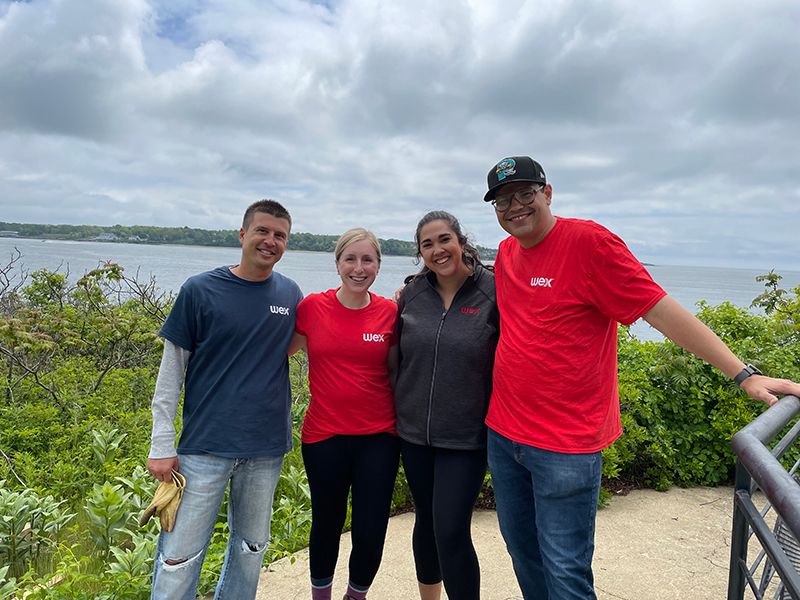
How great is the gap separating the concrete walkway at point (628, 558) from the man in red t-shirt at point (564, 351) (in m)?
1.31

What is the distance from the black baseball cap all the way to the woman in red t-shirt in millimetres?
833

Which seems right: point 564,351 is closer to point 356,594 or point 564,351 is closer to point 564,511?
point 564,511

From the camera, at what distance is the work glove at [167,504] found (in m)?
2.43

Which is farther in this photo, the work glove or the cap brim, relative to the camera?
the work glove

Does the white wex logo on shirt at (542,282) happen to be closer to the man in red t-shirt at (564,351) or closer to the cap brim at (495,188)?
the man in red t-shirt at (564,351)

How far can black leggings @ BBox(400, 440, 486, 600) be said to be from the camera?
2604 mm

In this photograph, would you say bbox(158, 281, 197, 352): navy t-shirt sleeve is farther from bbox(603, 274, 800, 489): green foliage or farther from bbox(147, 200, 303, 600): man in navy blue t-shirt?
bbox(603, 274, 800, 489): green foliage

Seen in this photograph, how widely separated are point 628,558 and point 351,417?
2315mm

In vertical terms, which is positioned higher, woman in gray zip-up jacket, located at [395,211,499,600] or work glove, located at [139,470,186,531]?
woman in gray zip-up jacket, located at [395,211,499,600]

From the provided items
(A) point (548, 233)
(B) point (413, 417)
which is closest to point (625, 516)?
(B) point (413, 417)

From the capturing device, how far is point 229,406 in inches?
102

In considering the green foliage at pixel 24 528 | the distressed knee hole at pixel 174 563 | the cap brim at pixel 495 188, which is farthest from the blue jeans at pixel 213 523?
the cap brim at pixel 495 188

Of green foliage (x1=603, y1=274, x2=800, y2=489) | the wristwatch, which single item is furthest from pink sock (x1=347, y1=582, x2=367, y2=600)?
green foliage (x1=603, y1=274, x2=800, y2=489)

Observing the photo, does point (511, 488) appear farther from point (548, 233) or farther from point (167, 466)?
point (167, 466)
